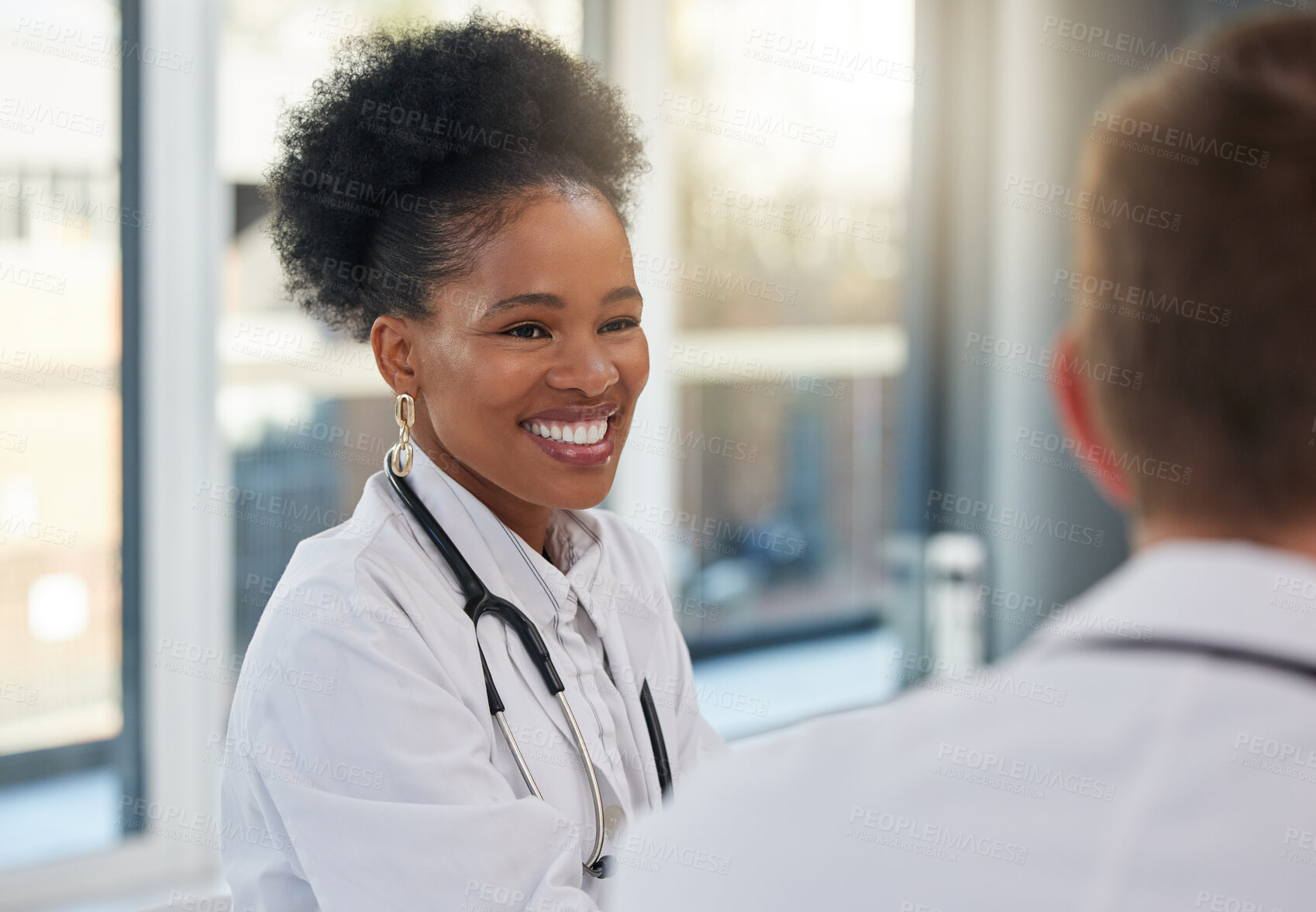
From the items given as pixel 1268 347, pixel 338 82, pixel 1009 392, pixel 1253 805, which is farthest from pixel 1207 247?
pixel 1009 392

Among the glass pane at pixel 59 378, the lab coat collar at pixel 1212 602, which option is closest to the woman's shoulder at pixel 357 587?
the lab coat collar at pixel 1212 602

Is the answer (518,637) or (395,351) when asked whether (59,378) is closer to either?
(395,351)

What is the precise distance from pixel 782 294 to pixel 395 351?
190 cm

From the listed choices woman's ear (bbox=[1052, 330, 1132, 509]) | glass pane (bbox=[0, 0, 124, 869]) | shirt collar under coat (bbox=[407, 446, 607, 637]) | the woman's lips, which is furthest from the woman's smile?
glass pane (bbox=[0, 0, 124, 869])

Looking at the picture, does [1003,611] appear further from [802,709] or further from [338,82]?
[338,82]

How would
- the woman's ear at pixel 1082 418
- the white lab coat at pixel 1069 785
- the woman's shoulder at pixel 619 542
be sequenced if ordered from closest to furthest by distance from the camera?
the white lab coat at pixel 1069 785 → the woman's ear at pixel 1082 418 → the woman's shoulder at pixel 619 542

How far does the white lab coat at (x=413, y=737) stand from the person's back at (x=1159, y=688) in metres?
0.63

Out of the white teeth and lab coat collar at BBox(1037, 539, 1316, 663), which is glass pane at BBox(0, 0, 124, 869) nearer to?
the white teeth

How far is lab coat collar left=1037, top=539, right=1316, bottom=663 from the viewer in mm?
445

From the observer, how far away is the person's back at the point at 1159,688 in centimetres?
44

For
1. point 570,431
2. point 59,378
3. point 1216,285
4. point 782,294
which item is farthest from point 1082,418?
point 782,294

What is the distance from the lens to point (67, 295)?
223 centimetres

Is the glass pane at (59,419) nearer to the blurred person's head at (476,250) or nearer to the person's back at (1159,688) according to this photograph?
the blurred person's head at (476,250)

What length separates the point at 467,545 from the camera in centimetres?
134
